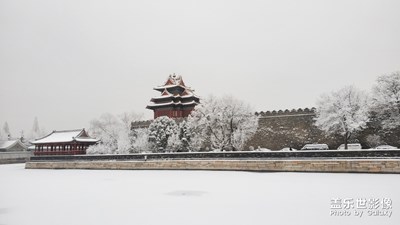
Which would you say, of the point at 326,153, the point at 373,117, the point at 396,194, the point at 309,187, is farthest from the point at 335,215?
the point at 373,117

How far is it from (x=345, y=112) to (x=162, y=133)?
45.6 feet

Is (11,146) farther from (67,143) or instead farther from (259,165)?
(259,165)

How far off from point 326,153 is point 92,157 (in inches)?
672

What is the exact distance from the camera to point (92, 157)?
79.4 ft

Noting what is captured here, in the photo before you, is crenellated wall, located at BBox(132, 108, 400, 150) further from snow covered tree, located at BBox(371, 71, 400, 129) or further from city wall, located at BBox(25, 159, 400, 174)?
city wall, located at BBox(25, 159, 400, 174)

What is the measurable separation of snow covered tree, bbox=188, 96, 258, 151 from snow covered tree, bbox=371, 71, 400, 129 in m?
9.04

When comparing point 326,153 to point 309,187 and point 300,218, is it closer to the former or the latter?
point 309,187

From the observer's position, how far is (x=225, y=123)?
79.6ft

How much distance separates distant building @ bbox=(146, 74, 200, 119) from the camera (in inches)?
1454

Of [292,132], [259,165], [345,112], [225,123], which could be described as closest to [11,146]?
[225,123]

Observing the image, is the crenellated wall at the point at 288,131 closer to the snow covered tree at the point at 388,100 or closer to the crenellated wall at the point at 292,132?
the crenellated wall at the point at 292,132

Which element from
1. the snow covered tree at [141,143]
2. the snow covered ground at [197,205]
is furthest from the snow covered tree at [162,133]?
the snow covered ground at [197,205]

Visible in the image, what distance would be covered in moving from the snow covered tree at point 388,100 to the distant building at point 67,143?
81.3ft

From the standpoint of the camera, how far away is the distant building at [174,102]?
3694cm
